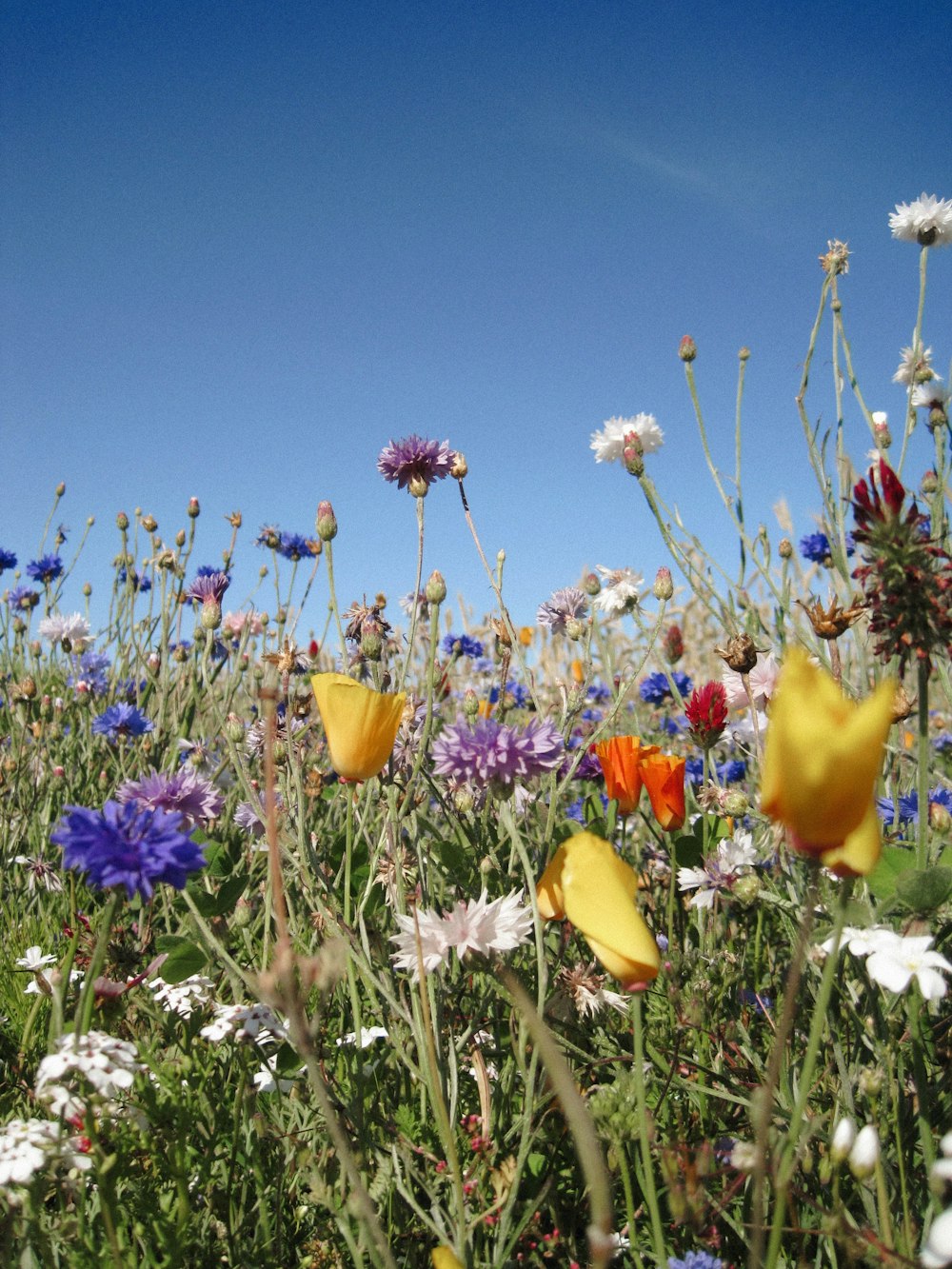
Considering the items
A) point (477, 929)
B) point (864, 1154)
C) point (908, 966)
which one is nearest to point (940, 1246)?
point (864, 1154)

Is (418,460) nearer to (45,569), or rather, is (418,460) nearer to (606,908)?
(606,908)

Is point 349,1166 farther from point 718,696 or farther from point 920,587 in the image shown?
point 718,696

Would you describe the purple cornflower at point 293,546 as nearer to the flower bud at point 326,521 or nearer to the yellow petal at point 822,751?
the flower bud at point 326,521

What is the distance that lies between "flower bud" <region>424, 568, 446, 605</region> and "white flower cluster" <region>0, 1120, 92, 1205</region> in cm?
112

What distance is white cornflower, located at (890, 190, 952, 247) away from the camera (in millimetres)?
2438

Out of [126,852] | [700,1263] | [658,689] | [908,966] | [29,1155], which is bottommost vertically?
[700,1263]

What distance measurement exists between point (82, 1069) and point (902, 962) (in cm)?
92

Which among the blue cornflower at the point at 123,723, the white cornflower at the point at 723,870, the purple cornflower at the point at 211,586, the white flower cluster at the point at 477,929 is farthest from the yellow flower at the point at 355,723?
the blue cornflower at the point at 123,723

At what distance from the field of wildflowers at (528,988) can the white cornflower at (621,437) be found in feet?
0.05

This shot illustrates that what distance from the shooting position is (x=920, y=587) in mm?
901

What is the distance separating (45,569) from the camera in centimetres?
409

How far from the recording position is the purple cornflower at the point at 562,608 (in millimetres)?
2490

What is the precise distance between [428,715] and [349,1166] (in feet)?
2.84

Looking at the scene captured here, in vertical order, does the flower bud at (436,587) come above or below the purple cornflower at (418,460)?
below
